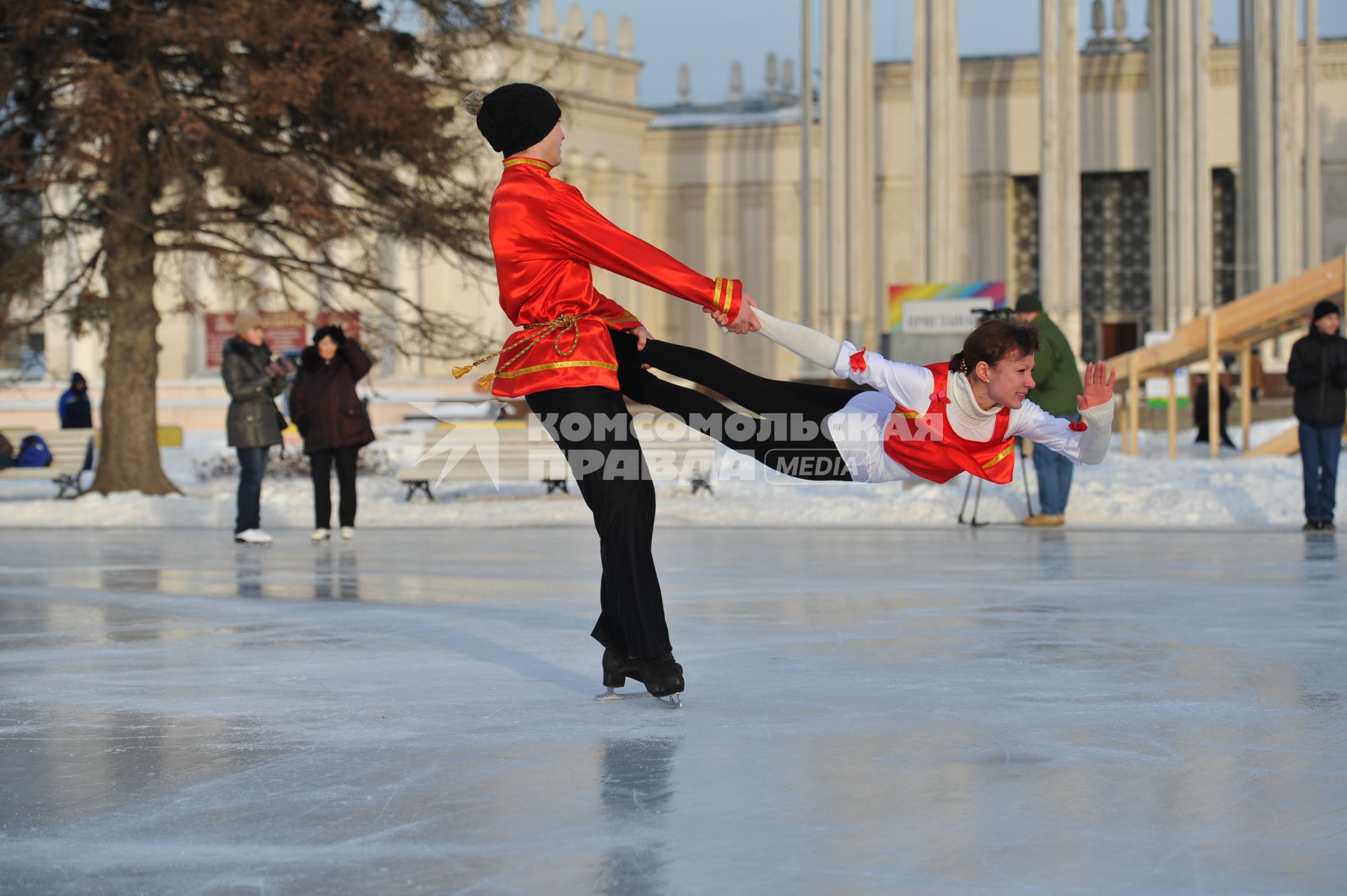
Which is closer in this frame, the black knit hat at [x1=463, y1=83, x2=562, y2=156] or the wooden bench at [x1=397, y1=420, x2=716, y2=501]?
the black knit hat at [x1=463, y1=83, x2=562, y2=156]

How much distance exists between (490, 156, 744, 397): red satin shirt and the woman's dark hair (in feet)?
3.18

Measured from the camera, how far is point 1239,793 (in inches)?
160

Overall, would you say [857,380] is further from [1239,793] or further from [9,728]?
[9,728]

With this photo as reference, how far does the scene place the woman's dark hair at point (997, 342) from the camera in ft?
18.6

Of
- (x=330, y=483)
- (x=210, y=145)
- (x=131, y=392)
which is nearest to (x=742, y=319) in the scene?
(x=330, y=483)

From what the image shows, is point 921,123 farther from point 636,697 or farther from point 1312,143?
point 636,697

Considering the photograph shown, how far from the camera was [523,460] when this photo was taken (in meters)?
19.0

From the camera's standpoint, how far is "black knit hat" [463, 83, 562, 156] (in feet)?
17.9

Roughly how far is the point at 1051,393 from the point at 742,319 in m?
9.54

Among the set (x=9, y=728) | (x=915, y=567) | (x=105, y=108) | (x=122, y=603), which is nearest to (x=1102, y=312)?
(x=105, y=108)

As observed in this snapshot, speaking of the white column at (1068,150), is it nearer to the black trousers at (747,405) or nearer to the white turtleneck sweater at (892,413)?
the white turtleneck sweater at (892,413)

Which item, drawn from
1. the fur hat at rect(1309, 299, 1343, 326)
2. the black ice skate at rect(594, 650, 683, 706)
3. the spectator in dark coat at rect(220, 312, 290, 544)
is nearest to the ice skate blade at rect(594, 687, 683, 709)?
the black ice skate at rect(594, 650, 683, 706)

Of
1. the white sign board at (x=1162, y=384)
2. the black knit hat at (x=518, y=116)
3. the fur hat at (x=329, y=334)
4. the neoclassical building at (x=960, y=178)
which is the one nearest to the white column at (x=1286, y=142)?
the neoclassical building at (x=960, y=178)

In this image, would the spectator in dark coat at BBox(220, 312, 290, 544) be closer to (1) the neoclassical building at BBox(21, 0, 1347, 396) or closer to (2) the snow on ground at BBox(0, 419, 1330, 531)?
(2) the snow on ground at BBox(0, 419, 1330, 531)
